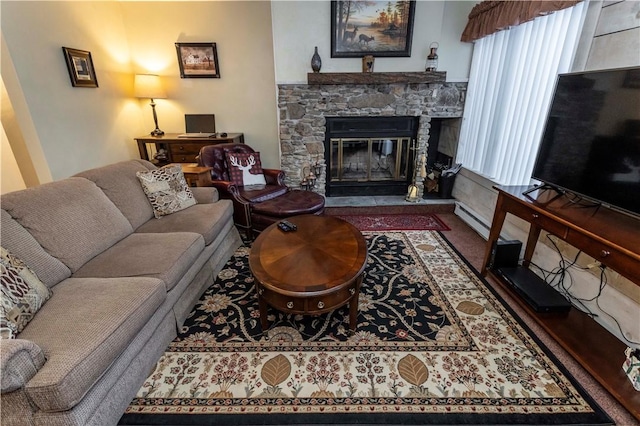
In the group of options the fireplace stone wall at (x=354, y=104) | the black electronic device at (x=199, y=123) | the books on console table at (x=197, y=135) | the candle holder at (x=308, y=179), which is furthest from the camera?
the black electronic device at (x=199, y=123)

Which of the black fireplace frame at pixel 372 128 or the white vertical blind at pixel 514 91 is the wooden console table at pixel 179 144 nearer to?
the black fireplace frame at pixel 372 128

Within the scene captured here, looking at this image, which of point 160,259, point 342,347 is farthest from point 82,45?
point 342,347

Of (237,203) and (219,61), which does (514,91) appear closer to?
(237,203)

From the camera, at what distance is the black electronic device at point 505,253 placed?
7.54 feet

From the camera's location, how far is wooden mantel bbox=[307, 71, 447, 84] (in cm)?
337

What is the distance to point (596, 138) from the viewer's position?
5.50 feet

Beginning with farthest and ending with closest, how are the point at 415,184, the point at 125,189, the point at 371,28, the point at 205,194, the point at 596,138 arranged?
the point at 415,184
the point at 371,28
the point at 205,194
the point at 125,189
the point at 596,138

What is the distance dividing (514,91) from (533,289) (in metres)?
1.85

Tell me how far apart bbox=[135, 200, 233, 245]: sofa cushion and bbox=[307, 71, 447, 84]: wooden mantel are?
6.26 ft

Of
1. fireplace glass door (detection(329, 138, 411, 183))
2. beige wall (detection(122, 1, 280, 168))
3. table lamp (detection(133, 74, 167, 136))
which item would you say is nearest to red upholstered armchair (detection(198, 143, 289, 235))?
fireplace glass door (detection(329, 138, 411, 183))

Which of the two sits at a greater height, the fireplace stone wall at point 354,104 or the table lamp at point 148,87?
the table lamp at point 148,87

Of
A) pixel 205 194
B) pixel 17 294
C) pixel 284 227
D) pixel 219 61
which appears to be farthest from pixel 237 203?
pixel 219 61

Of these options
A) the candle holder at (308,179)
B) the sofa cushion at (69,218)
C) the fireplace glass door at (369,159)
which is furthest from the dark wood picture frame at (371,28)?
the sofa cushion at (69,218)

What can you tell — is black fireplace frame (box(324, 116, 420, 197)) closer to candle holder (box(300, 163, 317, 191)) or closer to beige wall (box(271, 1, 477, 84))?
candle holder (box(300, 163, 317, 191))
